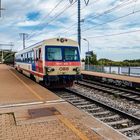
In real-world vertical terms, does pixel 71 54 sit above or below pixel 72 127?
above

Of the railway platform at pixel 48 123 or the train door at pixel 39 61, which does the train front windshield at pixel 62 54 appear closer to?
the train door at pixel 39 61

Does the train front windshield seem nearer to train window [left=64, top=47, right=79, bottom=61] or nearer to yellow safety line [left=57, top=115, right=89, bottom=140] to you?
train window [left=64, top=47, right=79, bottom=61]

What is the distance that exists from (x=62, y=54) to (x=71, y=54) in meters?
0.66

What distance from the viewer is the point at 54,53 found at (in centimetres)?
1662

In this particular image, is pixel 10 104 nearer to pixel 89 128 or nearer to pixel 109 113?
pixel 109 113

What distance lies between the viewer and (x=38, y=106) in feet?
33.6

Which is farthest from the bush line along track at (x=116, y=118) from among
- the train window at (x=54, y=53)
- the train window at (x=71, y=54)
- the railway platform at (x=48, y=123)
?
the train window at (x=71, y=54)

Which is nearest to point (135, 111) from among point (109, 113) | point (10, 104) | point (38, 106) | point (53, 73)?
point (109, 113)

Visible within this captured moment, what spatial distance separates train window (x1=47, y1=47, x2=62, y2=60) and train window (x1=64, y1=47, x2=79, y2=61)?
36cm

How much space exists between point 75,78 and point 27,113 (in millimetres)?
8212

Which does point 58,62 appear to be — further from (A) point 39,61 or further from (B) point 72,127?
(B) point 72,127

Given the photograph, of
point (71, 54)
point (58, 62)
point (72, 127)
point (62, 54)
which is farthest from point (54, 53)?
point (72, 127)

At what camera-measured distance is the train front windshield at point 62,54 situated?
16406 millimetres

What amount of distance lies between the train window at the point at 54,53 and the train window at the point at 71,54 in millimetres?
362
